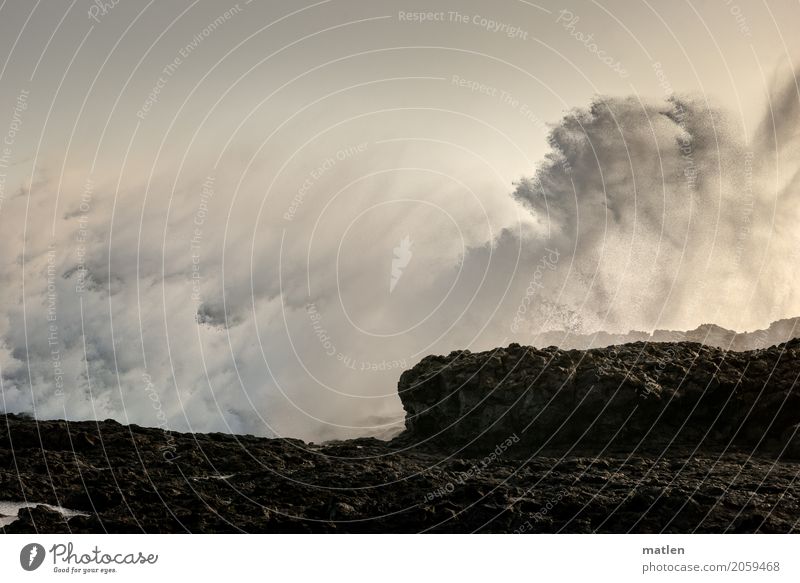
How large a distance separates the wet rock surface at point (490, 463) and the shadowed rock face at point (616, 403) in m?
0.12

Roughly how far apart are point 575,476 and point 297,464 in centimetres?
2000
